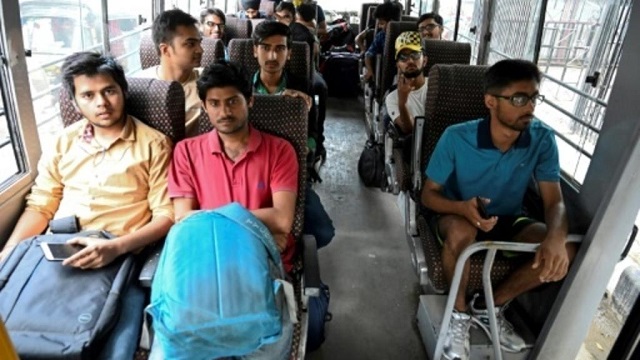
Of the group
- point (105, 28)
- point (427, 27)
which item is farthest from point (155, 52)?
point (427, 27)

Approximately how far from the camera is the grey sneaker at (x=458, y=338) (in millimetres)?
1909

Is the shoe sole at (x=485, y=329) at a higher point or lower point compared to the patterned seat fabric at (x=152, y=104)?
lower

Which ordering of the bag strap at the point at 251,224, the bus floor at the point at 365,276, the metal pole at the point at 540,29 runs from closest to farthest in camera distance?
1. the bag strap at the point at 251,224
2. the bus floor at the point at 365,276
3. the metal pole at the point at 540,29

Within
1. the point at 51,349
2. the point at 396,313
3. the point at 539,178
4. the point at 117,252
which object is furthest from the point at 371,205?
Answer: the point at 51,349

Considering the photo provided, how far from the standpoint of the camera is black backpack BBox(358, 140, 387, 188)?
12.1 ft

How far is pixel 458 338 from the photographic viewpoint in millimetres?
1936

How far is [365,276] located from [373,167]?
3.89 ft

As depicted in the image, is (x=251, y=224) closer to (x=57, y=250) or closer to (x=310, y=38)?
(x=57, y=250)

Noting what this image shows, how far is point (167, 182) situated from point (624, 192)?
1.66 metres

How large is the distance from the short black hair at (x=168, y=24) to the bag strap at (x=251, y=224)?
143 centimetres

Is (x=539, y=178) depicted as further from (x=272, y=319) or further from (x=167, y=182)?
(x=167, y=182)

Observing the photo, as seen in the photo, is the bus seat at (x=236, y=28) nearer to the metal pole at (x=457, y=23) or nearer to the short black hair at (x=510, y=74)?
the metal pole at (x=457, y=23)

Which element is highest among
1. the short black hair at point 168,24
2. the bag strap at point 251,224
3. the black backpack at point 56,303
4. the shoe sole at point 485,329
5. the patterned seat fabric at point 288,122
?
the short black hair at point 168,24

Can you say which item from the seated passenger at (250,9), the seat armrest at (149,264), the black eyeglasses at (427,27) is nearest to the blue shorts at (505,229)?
the seat armrest at (149,264)
